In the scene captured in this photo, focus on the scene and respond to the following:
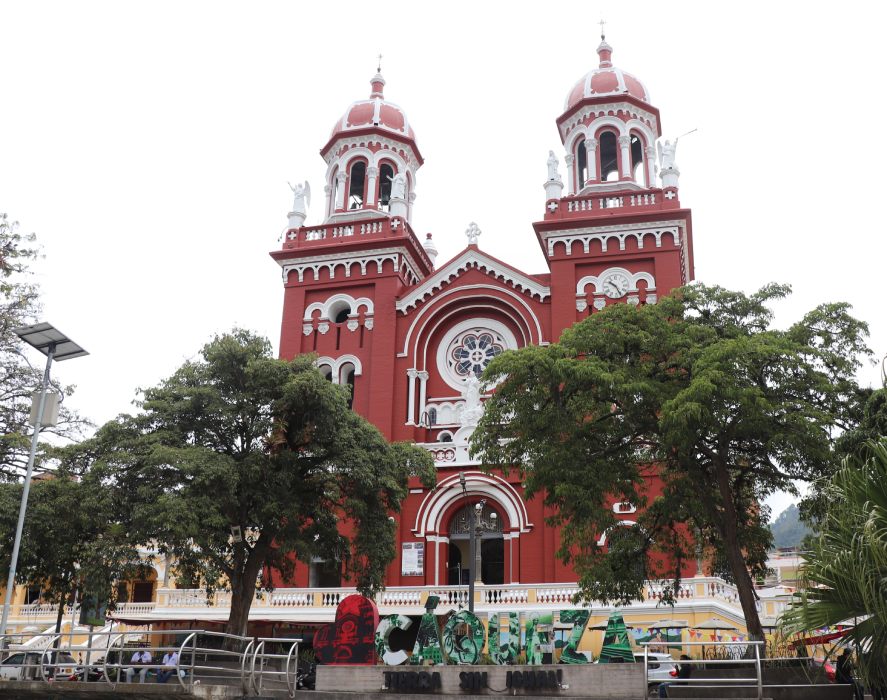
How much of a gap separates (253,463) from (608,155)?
68.4 ft

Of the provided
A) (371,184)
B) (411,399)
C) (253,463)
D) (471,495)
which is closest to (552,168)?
(371,184)

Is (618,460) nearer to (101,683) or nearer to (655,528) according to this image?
(655,528)

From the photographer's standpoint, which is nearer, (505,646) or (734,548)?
(505,646)

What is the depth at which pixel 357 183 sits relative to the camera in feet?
121

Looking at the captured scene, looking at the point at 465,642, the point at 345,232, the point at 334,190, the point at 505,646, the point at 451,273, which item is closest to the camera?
the point at 465,642

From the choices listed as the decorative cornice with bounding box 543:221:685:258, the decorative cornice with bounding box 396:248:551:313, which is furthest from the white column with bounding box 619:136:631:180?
the decorative cornice with bounding box 396:248:551:313

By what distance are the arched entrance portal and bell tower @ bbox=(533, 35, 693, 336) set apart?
6.86 meters

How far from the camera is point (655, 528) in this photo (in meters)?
19.7

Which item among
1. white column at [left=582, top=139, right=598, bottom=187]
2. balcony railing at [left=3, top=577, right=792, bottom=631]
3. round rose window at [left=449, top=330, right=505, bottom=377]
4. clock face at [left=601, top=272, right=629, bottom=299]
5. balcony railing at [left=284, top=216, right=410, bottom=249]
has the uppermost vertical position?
white column at [left=582, top=139, right=598, bottom=187]

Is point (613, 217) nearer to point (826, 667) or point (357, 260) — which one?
point (357, 260)

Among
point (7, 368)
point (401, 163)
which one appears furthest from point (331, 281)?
point (7, 368)

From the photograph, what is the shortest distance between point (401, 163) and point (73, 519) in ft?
69.2

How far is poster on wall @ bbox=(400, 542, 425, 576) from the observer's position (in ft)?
91.8

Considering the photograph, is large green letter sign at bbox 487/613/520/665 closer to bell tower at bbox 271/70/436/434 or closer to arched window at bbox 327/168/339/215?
bell tower at bbox 271/70/436/434
